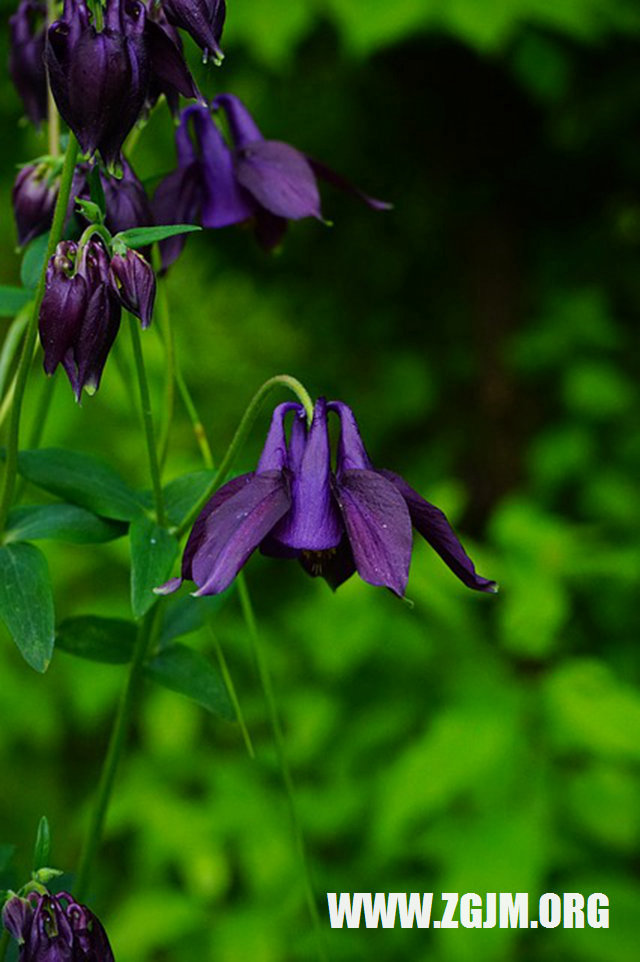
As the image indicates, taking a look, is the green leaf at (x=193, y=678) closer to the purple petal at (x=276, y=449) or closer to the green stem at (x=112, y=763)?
the green stem at (x=112, y=763)

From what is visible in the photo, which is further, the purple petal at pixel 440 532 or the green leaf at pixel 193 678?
the green leaf at pixel 193 678

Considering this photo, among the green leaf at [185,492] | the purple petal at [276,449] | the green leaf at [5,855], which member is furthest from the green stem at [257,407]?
the green leaf at [5,855]

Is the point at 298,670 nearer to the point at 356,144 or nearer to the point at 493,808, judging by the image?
the point at 493,808

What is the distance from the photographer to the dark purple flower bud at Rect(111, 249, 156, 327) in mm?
629

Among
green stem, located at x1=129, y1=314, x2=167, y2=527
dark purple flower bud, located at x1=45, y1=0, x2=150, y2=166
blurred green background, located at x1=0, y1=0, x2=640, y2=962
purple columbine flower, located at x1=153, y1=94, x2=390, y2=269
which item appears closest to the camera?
dark purple flower bud, located at x1=45, y1=0, x2=150, y2=166

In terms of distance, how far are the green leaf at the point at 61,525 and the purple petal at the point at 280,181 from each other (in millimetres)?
208

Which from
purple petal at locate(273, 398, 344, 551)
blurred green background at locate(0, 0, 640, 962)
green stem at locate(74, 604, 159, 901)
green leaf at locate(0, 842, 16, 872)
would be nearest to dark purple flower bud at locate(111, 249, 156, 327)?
purple petal at locate(273, 398, 344, 551)

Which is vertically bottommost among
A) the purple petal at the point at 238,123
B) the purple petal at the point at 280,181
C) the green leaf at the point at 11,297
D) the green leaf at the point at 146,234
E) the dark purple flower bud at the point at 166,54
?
the green leaf at the point at 11,297

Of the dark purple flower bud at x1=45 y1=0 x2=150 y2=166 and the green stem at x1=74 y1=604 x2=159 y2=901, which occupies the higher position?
the dark purple flower bud at x1=45 y1=0 x2=150 y2=166

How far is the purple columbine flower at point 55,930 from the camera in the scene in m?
0.62

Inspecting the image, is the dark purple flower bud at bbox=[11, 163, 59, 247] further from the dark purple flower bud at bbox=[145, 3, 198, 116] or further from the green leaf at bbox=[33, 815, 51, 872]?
the green leaf at bbox=[33, 815, 51, 872]

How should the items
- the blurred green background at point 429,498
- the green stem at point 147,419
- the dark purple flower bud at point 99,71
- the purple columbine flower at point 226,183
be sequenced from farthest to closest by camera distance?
the blurred green background at point 429,498, the purple columbine flower at point 226,183, the green stem at point 147,419, the dark purple flower bud at point 99,71

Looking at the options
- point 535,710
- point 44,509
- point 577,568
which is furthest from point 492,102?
point 44,509

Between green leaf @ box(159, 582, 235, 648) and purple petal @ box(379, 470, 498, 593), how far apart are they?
23 centimetres
